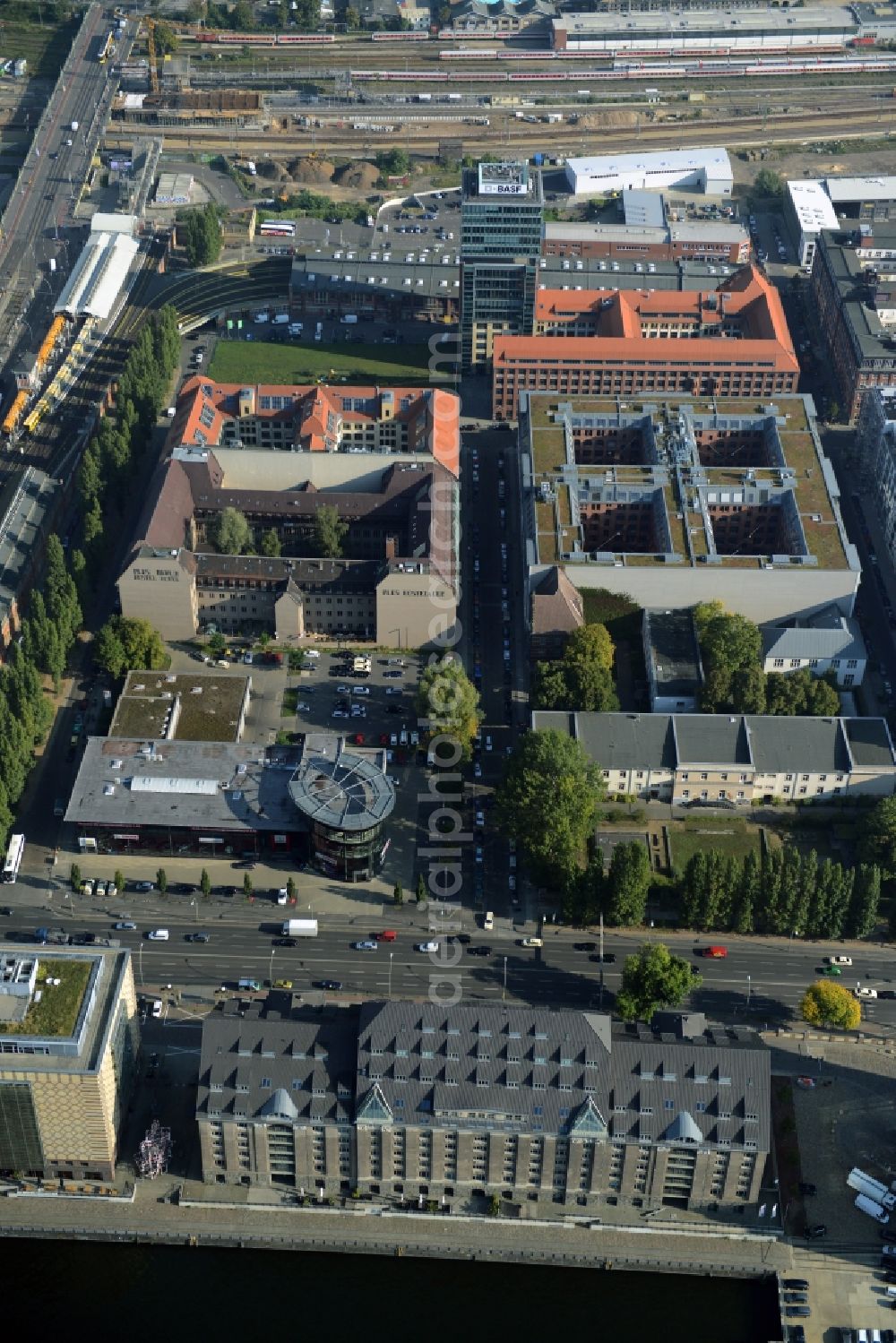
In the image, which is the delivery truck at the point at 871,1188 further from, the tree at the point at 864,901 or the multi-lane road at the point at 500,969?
the tree at the point at 864,901

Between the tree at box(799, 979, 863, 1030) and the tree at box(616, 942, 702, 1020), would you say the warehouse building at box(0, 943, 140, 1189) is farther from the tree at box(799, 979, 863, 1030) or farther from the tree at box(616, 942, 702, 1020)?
the tree at box(799, 979, 863, 1030)

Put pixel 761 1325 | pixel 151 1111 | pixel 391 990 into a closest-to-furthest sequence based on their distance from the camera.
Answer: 1. pixel 761 1325
2. pixel 151 1111
3. pixel 391 990

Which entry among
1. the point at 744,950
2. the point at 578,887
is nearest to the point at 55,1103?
the point at 578,887

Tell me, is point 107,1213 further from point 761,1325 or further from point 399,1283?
point 761,1325

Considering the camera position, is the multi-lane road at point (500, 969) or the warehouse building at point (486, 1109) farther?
the multi-lane road at point (500, 969)

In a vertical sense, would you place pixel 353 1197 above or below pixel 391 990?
below

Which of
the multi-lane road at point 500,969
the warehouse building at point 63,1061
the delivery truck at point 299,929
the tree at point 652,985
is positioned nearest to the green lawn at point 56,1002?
the warehouse building at point 63,1061
